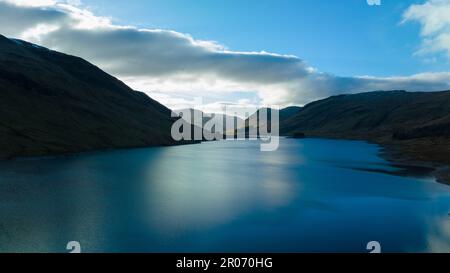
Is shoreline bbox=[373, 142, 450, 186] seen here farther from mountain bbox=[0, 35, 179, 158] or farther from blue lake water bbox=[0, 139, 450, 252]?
mountain bbox=[0, 35, 179, 158]

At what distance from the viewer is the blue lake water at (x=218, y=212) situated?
3528 cm

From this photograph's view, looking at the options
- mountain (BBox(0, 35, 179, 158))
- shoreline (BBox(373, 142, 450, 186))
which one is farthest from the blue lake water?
mountain (BBox(0, 35, 179, 158))

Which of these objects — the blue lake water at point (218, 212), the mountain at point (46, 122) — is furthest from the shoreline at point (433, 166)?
the mountain at point (46, 122)

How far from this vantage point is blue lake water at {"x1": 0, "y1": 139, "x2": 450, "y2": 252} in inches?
1389

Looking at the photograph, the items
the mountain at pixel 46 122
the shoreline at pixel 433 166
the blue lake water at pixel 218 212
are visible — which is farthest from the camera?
the mountain at pixel 46 122

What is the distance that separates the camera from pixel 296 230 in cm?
4075

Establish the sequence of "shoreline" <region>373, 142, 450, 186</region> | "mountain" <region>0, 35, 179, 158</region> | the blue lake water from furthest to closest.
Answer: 1. "mountain" <region>0, 35, 179, 158</region>
2. "shoreline" <region>373, 142, 450, 186</region>
3. the blue lake water

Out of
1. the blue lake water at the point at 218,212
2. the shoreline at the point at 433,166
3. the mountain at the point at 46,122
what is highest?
the mountain at the point at 46,122

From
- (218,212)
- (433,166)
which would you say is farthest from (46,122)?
(433,166)

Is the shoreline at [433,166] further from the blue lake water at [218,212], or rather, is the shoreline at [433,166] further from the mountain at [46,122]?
the mountain at [46,122]
